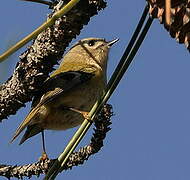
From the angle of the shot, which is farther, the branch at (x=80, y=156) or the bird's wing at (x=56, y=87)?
the bird's wing at (x=56, y=87)

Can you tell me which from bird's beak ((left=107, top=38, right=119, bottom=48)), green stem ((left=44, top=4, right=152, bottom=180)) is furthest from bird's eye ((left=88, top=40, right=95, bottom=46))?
green stem ((left=44, top=4, right=152, bottom=180))

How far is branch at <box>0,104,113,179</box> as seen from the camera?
7.41ft

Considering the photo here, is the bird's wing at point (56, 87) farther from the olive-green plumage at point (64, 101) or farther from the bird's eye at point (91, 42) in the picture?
the bird's eye at point (91, 42)

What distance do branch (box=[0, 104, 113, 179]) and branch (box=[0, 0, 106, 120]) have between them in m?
0.28

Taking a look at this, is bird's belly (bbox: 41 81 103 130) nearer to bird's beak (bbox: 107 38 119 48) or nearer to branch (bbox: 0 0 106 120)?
bird's beak (bbox: 107 38 119 48)

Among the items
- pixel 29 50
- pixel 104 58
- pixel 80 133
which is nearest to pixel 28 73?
pixel 29 50

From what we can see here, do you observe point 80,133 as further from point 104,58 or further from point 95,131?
point 104,58

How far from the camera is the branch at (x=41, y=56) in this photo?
162 centimetres

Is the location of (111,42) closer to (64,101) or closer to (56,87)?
(64,101)

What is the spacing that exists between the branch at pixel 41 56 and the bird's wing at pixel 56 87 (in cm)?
104

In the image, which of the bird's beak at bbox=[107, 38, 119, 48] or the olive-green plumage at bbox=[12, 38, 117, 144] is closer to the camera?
the olive-green plumage at bbox=[12, 38, 117, 144]

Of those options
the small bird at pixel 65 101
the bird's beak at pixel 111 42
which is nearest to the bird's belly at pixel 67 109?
the small bird at pixel 65 101

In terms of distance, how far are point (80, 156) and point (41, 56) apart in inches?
21.2

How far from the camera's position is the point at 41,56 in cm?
213
